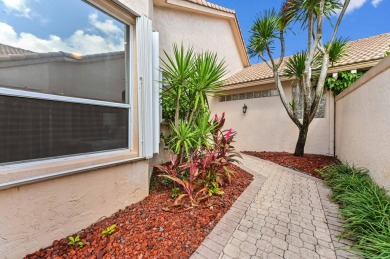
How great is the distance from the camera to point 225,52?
1144 cm

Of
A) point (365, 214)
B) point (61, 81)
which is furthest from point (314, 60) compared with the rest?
point (61, 81)

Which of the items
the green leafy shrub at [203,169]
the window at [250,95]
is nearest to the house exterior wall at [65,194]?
the green leafy shrub at [203,169]

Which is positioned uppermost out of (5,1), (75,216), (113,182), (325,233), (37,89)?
(5,1)

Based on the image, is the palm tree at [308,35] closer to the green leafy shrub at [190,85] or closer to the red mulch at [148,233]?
the green leafy shrub at [190,85]

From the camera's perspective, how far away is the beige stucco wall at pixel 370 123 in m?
3.37

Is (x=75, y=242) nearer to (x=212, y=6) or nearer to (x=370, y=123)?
(x=370, y=123)

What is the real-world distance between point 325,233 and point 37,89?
443cm

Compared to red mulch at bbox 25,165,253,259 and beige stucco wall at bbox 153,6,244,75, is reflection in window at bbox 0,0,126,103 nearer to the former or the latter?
red mulch at bbox 25,165,253,259

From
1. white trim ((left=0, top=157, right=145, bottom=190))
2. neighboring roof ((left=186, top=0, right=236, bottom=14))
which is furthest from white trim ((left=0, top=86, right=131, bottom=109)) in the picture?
neighboring roof ((left=186, top=0, right=236, bottom=14))

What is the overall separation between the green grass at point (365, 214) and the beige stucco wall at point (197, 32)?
584 centimetres

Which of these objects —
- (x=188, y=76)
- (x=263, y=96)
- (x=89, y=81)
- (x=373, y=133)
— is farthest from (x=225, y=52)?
(x=89, y=81)

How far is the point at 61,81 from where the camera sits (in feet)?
8.54

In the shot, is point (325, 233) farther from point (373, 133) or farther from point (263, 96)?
A: point (263, 96)

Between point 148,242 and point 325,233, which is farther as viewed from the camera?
point 325,233
